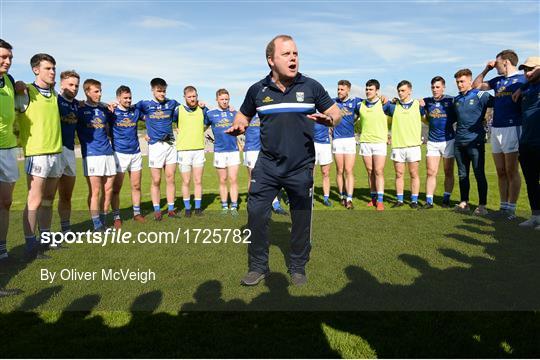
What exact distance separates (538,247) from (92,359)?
5555 mm

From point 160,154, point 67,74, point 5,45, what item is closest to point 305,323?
point 5,45

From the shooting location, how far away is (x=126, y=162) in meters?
7.48

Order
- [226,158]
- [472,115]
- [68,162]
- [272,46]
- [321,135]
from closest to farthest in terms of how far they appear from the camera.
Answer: [272,46]
[68,162]
[472,115]
[226,158]
[321,135]

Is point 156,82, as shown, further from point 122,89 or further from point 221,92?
point 221,92

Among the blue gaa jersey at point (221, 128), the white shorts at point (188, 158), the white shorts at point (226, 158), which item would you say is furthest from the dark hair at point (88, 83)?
the white shorts at point (226, 158)

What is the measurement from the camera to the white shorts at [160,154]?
789 cm

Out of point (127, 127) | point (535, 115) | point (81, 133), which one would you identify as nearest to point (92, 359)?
point (81, 133)

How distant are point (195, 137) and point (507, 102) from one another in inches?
237

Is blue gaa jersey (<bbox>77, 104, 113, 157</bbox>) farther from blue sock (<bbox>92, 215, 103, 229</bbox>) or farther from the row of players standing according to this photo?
the row of players standing

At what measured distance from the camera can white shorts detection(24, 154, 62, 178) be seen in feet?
17.2

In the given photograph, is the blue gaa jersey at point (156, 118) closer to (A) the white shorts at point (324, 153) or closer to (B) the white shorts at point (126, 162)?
(B) the white shorts at point (126, 162)

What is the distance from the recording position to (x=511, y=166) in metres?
7.12

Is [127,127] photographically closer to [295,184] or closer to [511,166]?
[295,184]

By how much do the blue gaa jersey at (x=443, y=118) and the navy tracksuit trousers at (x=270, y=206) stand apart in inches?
206
